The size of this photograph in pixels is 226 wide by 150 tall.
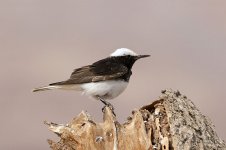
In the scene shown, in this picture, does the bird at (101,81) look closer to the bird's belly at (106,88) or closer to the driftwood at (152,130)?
the bird's belly at (106,88)

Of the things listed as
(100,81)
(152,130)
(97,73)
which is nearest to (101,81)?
(100,81)

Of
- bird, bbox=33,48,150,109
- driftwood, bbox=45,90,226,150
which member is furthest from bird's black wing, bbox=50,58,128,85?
driftwood, bbox=45,90,226,150

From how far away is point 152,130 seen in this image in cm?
546

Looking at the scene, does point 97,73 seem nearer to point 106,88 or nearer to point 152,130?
point 106,88

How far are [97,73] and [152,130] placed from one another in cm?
332

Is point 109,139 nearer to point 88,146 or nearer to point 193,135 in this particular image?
point 88,146

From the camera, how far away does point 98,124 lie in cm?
574

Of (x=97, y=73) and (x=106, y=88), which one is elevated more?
(x=97, y=73)

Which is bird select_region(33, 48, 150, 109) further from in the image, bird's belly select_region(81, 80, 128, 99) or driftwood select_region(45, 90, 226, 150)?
driftwood select_region(45, 90, 226, 150)

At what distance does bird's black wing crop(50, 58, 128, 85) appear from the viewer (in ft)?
28.3

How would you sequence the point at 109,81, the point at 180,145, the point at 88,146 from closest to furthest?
the point at 180,145 → the point at 88,146 → the point at 109,81

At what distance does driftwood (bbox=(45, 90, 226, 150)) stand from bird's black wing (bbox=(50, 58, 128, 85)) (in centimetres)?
278

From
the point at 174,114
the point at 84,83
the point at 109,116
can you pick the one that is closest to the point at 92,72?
the point at 84,83

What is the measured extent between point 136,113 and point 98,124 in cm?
40
